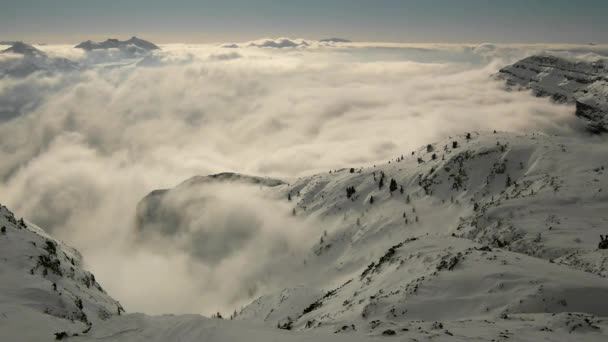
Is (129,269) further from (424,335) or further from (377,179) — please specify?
(424,335)

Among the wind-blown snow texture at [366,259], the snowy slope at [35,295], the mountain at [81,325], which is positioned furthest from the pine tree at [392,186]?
the mountain at [81,325]

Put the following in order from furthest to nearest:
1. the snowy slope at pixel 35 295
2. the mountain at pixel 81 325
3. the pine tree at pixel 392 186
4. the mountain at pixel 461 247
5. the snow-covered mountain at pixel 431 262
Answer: the pine tree at pixel 392 186, the mountain at pixel 461 247, the snow-covered mountain at pixel 431 262, the snowy slope at pixel 35 295, the mountain at pixel 81 325

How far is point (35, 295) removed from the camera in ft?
60.5

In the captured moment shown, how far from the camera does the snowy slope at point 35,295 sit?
13.3m

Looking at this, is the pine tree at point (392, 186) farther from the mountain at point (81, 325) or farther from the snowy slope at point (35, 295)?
the mountain at point (81, 325)

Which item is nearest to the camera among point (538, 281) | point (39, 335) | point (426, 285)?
point (39, 335)

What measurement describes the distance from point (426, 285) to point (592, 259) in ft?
42.2

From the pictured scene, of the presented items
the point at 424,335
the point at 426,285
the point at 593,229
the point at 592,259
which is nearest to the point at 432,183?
the point at 593,229

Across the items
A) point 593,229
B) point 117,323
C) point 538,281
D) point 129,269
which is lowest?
point 129,269

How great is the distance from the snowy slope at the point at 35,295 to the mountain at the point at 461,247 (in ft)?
32.7

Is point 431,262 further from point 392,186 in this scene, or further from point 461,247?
point 392,186

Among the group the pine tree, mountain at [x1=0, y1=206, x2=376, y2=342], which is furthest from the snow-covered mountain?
the pine tree

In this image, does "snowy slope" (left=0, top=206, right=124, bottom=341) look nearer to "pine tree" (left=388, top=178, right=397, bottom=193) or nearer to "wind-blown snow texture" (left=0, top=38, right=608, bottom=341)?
"wind-blown snow texture" (left=0, top=38, right=608, bottom=341)

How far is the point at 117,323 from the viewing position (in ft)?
45.7
